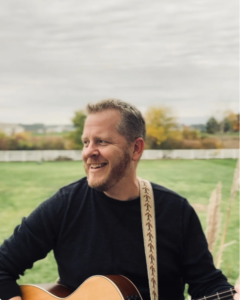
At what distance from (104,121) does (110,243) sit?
392 mm

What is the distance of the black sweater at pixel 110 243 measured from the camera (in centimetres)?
124

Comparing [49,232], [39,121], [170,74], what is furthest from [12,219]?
[49,232]

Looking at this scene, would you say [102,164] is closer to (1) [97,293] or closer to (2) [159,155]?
(1) [97,293]

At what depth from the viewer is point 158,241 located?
125 centimetres

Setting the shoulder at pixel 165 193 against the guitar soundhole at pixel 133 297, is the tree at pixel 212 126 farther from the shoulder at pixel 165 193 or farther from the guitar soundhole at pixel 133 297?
the guitar soundhole at pixel 133 297

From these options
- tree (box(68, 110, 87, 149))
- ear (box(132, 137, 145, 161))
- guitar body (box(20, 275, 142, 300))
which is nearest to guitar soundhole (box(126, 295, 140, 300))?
guitar body (box(20, 275, 142, 300))

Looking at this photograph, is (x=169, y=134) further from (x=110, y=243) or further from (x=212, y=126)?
(x=110, y=243)

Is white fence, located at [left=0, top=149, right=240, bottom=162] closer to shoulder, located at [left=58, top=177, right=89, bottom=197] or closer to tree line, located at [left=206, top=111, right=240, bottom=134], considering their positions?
tree line, located at [left=206, top=111, right=240, bottom=134]

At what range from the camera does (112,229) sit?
1.26 m

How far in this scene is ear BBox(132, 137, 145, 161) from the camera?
131 centimetres

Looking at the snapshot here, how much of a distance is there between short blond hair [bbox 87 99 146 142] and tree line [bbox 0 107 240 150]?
64.1 inches

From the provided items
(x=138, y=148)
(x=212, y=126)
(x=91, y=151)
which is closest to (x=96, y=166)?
(x=91, y=151)

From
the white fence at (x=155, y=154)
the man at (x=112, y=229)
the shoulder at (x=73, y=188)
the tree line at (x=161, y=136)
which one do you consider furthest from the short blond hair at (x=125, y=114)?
the white fence at (x=155, y=154)

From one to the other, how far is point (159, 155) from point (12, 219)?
1505mm
